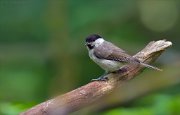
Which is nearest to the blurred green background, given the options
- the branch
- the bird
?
the bird

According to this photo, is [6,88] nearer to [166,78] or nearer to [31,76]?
[31,76]

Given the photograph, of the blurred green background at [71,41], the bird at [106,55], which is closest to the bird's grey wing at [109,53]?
the bird at [106,55]

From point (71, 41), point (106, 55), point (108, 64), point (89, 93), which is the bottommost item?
point (89, 93)

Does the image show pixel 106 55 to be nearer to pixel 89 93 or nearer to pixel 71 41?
pixel 89 93

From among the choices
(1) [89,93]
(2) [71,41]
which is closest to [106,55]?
(1) [89,93]

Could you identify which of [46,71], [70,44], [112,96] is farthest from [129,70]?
[46,71]

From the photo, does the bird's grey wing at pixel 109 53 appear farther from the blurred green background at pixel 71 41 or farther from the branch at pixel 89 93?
the blurred green background at pixel 71 41
